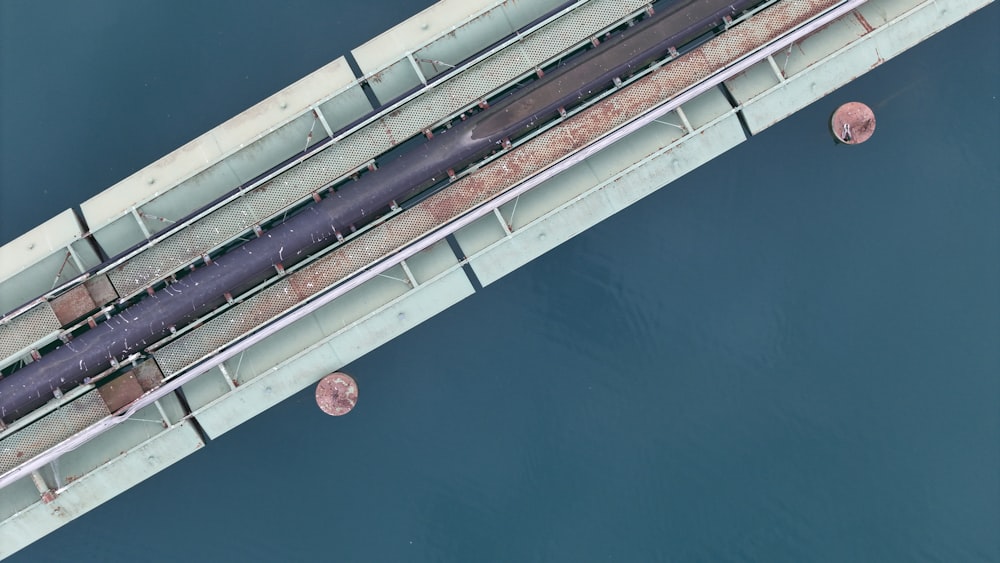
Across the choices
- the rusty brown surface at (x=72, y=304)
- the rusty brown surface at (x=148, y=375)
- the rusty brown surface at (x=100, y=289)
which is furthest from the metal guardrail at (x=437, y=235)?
the rusty brown surface at (x=72, y=304)

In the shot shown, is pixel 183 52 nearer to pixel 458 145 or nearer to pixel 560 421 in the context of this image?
pixel 458 145

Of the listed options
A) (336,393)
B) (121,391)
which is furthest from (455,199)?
(121,391)

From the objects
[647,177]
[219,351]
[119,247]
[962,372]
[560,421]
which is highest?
[119,247]

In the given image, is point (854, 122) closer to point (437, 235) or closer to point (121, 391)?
point (437, 235)

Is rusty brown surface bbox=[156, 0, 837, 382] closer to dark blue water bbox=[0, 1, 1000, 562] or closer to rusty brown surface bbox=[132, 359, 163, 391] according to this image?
rusty brown surface bbox=[132, 359, 163, 391]

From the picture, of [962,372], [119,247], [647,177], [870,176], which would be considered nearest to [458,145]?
[647,177]

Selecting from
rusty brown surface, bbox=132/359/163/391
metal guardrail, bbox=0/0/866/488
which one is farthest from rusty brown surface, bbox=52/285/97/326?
metal guardrail, bbox=0/0/866/488
